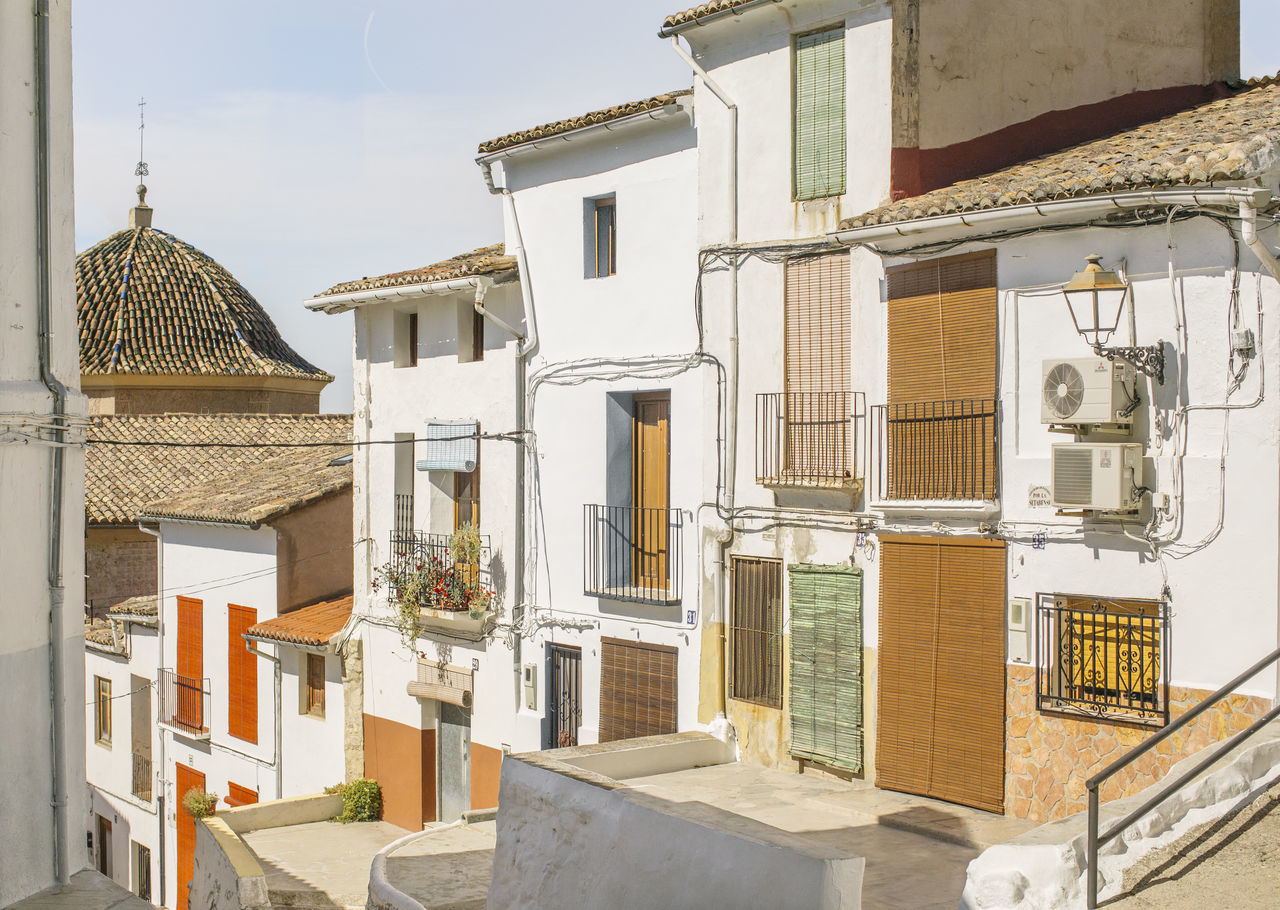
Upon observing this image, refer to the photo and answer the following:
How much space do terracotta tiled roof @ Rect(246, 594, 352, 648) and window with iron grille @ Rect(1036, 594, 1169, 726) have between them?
11.4 meters

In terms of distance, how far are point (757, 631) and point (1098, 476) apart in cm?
469

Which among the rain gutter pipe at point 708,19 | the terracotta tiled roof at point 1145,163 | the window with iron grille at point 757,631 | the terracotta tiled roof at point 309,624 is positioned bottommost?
the terracotta tiled roof at point 309,624

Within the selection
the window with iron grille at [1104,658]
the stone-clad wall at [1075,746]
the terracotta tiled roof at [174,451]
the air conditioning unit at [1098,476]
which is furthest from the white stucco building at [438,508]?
the air conditioning unit at [1098,476]

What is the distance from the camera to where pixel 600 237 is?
16609 mm

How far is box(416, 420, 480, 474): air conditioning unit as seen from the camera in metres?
18.1

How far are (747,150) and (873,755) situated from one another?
6.39 m

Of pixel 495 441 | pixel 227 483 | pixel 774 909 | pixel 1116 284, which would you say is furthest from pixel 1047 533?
pixel 227 483

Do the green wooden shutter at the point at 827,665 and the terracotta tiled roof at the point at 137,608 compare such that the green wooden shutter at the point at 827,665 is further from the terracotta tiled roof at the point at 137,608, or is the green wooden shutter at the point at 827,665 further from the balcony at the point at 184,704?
the terracotta tiled roof at the point at 137,608

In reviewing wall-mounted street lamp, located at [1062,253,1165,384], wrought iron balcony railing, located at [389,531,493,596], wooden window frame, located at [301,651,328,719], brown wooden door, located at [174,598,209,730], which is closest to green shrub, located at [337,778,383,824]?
wooden window frame, located at [301,651,328,719]

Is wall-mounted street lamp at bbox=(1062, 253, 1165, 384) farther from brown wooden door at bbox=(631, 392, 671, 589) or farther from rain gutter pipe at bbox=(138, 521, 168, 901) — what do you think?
rain gutter pipe at bbox=(138, 521, 168, 901)

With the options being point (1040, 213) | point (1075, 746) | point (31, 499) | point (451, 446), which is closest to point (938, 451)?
point (1040, 213)

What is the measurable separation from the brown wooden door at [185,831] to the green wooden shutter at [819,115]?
1492cm

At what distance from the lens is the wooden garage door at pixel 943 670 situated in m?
11.9

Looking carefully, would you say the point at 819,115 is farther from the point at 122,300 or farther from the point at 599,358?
the point at 122,300
